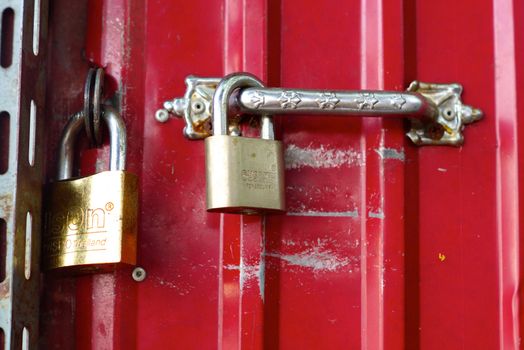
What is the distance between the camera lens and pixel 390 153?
1227mm

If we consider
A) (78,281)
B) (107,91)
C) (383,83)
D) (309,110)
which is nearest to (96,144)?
(107,91)

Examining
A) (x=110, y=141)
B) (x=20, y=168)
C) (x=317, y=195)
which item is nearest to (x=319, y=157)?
(x=317, y=195)

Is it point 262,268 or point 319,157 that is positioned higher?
point 319,157

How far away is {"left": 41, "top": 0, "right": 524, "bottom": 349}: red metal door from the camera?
1.21 m

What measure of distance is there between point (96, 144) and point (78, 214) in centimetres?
12

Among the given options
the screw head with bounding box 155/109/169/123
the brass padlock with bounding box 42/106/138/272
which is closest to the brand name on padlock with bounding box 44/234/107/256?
the brass padlock with bounding box 42/106/138/272

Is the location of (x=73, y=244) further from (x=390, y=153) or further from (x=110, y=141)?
(x=390, y=153)

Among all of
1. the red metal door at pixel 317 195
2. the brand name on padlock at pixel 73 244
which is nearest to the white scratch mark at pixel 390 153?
the red metal door at pixel 317 195

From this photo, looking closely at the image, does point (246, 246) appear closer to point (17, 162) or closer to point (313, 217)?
point (313, 217)

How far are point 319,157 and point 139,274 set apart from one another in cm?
33

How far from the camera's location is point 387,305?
1.19m

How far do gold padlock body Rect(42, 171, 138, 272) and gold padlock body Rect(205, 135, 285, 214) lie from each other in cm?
13

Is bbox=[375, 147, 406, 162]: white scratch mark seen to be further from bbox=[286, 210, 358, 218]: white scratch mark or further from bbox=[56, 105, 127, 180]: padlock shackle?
bbox=[56, 105, 127, 180]: padlock shackle

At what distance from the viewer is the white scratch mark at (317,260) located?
4.00ft
